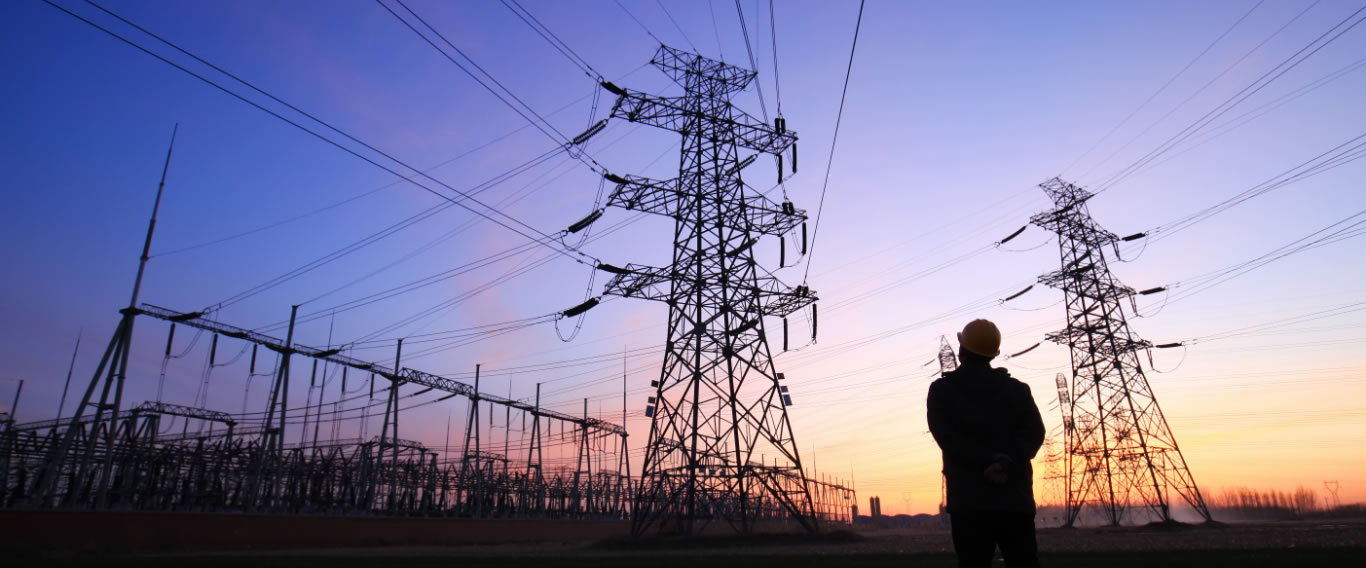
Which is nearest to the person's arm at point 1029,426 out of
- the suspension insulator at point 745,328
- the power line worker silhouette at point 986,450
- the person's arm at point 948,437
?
the power line worker silhouette at point 986,450

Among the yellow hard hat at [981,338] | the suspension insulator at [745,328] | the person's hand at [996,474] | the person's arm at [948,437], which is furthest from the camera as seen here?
the suspension insulator at [745,328]

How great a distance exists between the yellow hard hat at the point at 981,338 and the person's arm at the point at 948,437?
22cm

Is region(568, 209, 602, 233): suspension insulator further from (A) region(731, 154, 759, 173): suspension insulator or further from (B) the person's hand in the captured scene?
(B) the person's hand

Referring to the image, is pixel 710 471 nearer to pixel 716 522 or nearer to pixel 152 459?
pixel 716 522

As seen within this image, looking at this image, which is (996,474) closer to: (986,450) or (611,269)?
(986,450)

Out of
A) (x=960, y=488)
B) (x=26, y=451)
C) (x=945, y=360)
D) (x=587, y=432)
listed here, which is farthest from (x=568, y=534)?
(x=960, y=488)

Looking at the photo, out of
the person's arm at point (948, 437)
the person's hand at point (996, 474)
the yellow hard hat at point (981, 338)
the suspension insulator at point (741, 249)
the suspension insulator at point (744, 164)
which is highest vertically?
the suspension insulator at point (744, 164)

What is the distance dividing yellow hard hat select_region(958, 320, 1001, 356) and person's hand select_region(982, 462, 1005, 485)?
51 cm

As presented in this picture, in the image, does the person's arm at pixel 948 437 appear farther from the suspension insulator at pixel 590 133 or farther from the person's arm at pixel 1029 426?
the suspension insulator at pixel 590 133

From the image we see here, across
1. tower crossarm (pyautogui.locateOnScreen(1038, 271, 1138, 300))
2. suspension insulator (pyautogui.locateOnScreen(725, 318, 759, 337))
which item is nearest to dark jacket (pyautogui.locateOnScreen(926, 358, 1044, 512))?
suspension insulator (pyautogui.locateOnScreen(725, 318, 759, 337))

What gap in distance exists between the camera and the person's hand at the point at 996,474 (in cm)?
294

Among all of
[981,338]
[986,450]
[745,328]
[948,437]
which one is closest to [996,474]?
[986,450]

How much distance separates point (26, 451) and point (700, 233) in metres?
26.0

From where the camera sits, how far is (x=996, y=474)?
2943 mm
